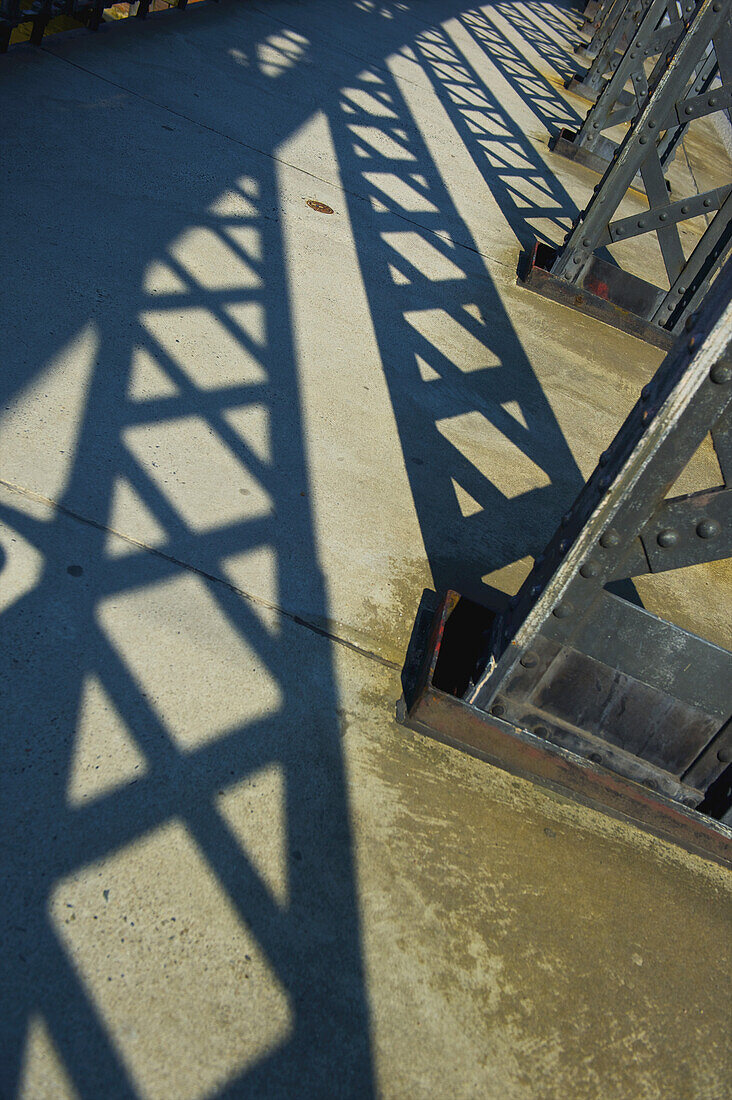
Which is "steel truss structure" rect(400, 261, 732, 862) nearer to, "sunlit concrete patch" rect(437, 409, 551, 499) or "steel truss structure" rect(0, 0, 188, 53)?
"sunlit concrete patch" rect(437, 409, 551, 499)

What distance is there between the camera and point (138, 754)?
2.35 m

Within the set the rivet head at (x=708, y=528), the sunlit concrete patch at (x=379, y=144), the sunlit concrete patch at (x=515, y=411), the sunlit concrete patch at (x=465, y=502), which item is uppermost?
the rivet head at (x=708, y=528)

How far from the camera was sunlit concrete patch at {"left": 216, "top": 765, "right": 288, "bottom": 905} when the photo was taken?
2.22 metres

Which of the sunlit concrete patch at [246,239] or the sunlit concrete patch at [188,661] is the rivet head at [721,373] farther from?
the sunlit concrete patch at [246,239]

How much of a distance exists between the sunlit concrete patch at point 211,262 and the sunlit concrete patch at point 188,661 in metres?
2.21

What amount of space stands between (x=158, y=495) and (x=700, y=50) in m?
4.56

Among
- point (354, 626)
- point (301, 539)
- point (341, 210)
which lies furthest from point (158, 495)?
point (341, 210)

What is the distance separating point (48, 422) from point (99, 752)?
1.44 metres

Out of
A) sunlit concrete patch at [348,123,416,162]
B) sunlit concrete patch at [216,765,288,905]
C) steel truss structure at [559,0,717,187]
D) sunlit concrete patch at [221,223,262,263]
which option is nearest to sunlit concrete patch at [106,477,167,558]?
sunlit concrete patch at [216,765,288,905]

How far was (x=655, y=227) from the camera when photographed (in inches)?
233

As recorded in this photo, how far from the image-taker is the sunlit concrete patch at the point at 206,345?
12.7ft

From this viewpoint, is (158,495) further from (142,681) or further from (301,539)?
(142,681)

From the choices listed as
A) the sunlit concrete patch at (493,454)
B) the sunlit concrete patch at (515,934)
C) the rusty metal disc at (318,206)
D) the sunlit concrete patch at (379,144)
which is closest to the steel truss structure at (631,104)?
the sunlit concrete patch at (379,144)

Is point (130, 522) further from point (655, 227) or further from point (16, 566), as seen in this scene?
point (655, 227)
